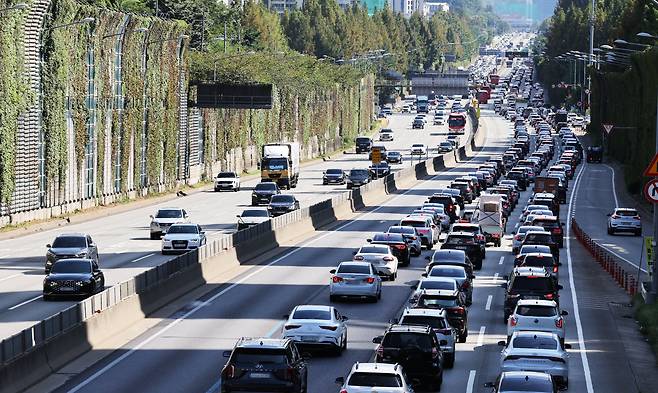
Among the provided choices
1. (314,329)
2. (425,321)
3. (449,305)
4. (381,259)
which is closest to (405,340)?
(425,321)

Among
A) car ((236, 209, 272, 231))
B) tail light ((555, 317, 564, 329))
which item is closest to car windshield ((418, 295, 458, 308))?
tail light ((555, 317, 564, 329))

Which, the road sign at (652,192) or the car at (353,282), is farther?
the car at (353,282)

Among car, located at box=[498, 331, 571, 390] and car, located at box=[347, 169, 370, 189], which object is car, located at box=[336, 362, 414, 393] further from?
car, located at box=[347, 169, 370, 189]

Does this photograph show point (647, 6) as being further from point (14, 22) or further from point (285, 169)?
point (14, 22)

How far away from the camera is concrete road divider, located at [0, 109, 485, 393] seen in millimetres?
32500

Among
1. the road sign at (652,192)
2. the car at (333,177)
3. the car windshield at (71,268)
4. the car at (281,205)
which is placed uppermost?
the road sign at (652,192)

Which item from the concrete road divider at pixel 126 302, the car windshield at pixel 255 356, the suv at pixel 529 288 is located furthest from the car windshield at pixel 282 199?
the car windshield at pixel 255 356

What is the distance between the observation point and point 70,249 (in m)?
55.1

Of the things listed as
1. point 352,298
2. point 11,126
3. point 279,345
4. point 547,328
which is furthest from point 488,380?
point 11,126

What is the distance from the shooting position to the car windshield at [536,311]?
39.1 meters

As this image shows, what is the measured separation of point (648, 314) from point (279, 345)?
1878 cm

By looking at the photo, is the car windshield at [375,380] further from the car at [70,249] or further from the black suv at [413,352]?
the car at [70,249]

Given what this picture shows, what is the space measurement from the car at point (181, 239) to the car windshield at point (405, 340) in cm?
3054

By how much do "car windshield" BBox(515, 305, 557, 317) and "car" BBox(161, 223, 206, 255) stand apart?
2591 centimetres
